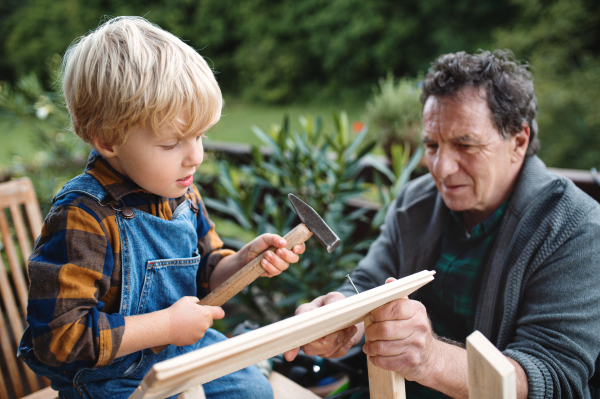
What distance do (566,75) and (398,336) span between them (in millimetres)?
4991

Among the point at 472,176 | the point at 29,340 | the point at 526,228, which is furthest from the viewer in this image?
the point at 472,176

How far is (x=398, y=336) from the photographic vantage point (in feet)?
3.25

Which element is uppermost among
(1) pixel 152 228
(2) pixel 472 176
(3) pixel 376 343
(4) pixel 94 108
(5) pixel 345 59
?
(4) pixel 94 108

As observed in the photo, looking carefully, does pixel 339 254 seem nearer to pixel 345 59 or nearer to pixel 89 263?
pixel 89 263

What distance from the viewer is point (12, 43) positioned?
14.6 metres

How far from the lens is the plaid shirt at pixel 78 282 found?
87 centimetres

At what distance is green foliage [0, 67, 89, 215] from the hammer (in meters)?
3.00

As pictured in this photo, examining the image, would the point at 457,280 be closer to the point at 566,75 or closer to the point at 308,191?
the point at 308,191

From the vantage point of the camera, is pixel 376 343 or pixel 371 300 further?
pixel 376 343

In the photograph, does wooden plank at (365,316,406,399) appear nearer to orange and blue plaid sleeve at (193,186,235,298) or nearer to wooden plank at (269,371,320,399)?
wooden plank at (269,371,320,399)

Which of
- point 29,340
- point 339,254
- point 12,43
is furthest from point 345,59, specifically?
point 12,43

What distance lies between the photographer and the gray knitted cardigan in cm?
118

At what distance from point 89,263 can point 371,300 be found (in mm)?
609

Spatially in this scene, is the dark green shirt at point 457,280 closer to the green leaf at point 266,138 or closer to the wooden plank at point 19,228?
the green leaf at point 266,138
